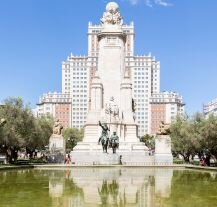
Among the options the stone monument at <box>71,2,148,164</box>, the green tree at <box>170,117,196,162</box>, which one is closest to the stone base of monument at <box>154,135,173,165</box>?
the stone monument at <box>71,2,148,164</box>

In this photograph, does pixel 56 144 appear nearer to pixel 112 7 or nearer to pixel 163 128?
pixel 163 128

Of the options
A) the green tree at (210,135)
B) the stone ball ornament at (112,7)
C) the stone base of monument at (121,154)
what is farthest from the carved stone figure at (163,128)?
the stone ball ornament at (112,7)

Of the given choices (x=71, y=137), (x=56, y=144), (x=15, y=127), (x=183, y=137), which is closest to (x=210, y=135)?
(x=183, y=137)

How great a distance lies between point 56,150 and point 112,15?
27.2 m

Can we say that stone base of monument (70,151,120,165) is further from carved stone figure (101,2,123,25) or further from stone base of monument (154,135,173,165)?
carved stone figure (101,2,123,25)

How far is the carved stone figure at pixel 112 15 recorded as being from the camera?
82.6 m

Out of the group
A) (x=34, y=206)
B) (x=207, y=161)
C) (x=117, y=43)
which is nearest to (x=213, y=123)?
(x=207, y=161)

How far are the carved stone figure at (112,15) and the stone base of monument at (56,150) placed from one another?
2345 centimetres

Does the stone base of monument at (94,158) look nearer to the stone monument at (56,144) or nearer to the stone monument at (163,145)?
the stone monument at (56,144)

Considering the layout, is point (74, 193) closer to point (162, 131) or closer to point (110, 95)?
point (162, 131)

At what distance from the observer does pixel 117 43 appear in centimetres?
8119

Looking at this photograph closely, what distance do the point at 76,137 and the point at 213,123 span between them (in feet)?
260

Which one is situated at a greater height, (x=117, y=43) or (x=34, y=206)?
(x=117, y=43)

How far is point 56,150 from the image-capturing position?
73.2 meters
